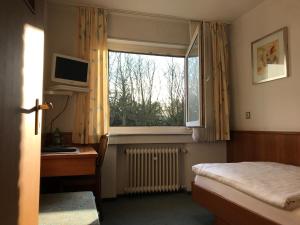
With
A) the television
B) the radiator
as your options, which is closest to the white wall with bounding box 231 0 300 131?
the radiator

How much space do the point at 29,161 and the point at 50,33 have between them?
254cm

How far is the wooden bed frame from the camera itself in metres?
1.77

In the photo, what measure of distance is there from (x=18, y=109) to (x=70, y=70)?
2.28 meters

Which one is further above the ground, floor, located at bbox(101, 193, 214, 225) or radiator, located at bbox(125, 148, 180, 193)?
radiator, located at bbox(125, 148, 180, 193)

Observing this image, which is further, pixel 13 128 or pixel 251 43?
pixel 251 43

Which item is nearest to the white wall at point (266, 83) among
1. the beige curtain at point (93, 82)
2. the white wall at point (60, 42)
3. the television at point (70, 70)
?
Result: the beige curtain at point (93, 82)

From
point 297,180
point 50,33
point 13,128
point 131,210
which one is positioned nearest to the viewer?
Answer: point 13,128

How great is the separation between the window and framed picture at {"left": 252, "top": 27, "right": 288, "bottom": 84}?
108 centimetres

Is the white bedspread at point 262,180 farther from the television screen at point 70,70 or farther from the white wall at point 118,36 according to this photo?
the television screen at point 70,70

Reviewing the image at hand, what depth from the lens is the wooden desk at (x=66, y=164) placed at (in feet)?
6.83

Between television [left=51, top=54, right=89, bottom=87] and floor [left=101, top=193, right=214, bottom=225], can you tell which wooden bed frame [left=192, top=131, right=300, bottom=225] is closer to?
floor [left=101, top=193, right=214, bottom=225]

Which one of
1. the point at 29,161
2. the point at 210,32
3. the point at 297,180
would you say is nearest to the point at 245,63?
the point at 210,32

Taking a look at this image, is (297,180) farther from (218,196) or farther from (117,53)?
(117,53)

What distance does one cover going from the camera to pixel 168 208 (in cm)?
293
